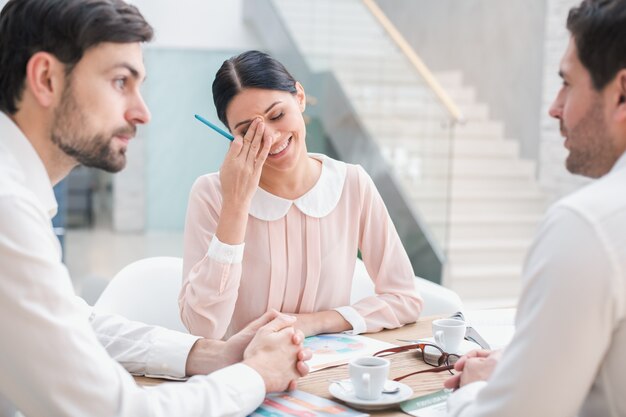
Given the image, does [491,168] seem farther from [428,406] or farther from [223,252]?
[428,406]

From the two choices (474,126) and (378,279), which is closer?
(378,279)

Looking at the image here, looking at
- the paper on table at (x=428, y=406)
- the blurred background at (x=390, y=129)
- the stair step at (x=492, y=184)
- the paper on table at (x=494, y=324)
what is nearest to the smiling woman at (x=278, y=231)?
the paper on table at (x=494, y=324)

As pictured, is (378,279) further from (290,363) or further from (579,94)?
(579,94)

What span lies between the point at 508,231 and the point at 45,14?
207 inches

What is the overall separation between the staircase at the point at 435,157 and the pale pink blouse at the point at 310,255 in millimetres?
3209

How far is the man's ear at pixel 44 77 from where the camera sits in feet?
3.98

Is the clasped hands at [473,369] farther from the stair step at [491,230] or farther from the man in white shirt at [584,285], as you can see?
the stair step at [491,230]

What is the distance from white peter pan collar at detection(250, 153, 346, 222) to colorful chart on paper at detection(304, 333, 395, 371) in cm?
37

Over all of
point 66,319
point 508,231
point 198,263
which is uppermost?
point 66,319

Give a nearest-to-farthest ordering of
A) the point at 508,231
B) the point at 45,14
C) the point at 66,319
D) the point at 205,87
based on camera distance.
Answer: the point at 66,319 → the point at 45,14 → the point at 205,87 → the point at 508,231

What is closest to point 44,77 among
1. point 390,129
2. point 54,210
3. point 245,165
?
point 54,210

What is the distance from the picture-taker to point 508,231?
6.04 metres

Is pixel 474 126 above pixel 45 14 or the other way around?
the other way around

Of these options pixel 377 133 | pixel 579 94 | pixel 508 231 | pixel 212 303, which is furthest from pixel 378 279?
pixel 508 231
